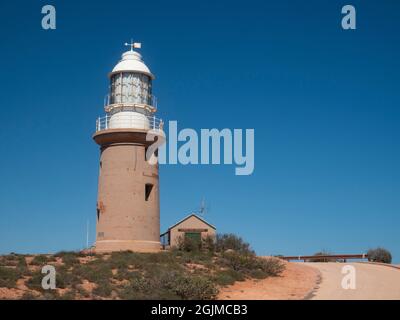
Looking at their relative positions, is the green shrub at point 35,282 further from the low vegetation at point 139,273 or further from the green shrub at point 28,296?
the green shrub at point 28,296

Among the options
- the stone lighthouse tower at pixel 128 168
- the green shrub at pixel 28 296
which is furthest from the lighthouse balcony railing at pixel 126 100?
the green shrub at pixel 28 296

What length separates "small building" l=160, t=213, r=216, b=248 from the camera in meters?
39.7

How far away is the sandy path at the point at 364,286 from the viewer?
17.8m

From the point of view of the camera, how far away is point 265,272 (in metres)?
25.2

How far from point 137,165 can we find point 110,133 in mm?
2325

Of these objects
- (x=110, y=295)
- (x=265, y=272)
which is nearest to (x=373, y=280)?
(x=265, y=272)

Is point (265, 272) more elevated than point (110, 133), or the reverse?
point (110, 133)

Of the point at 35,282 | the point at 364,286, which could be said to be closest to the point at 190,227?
the point at 364,286

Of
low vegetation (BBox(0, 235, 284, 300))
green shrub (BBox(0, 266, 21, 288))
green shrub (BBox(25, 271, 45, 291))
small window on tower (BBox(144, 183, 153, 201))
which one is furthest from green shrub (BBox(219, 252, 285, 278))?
green shrub (BBox(0, 266, 21, 288))

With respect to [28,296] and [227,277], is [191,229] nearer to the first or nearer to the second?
[227,277]
